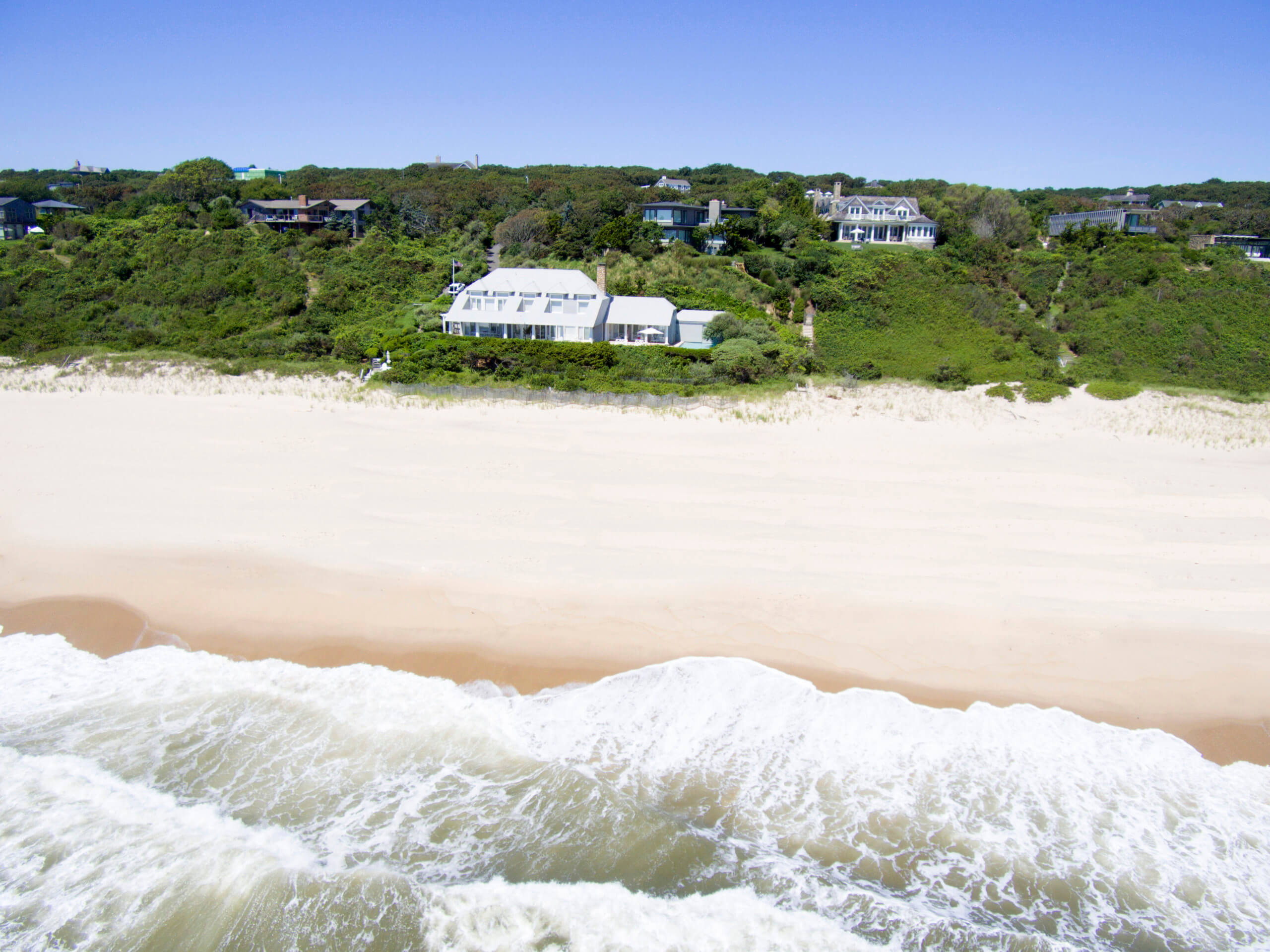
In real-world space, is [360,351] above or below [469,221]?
below

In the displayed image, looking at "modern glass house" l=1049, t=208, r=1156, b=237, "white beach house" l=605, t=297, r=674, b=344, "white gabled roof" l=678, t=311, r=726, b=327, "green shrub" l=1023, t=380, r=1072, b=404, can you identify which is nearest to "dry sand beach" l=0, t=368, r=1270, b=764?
"green shrub" l=1023, t=380, r=1072, b=404

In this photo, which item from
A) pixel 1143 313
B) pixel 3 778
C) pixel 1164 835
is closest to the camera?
pixel 1164 835

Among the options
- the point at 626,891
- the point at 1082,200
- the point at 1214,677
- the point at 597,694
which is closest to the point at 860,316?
→ the point at 1214,677

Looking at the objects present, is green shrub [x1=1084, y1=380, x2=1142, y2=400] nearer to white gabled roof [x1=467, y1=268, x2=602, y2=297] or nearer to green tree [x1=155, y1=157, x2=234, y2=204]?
white gabled roof [x1=467, y1=268, x2=602, y2=297]

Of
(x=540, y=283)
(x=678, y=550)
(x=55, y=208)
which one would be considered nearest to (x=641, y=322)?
(x=540, y=283)

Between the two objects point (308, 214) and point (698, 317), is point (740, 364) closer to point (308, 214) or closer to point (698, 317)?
point (698, 317)

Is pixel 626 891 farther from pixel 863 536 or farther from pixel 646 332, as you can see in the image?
pixel 646 332
